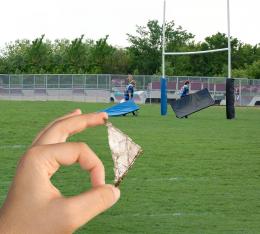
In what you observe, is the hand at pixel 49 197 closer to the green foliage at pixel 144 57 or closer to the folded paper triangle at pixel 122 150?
the folded paper triangle at pixel 122 150

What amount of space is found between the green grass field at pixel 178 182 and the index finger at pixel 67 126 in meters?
5.79

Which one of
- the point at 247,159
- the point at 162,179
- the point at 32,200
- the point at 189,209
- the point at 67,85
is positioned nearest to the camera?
the point at 32,200

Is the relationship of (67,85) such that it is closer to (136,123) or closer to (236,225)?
(136,123)

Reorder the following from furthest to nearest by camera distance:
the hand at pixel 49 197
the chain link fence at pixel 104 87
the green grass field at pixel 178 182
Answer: the chain link fence at pixel 104 87 < the green grass field at pixel 178 182 < the hand at pixel 49 197

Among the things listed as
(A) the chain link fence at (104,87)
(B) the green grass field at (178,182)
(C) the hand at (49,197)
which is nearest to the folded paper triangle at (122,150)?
(C) the hand at (49,197)

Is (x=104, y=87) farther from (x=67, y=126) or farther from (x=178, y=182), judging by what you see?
(x=67, y=126)

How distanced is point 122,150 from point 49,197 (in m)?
0.11

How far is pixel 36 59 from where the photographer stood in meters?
72.2

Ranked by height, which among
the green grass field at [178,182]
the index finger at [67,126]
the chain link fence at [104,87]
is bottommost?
the green grass field at [178,182]

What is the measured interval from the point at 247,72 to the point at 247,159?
5206cm

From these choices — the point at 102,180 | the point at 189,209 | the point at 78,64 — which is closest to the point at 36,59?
the point at 78,64

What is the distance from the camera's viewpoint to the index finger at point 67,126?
1000mm

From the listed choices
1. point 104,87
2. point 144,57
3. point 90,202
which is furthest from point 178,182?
point 144,57

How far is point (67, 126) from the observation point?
1.03 meters
